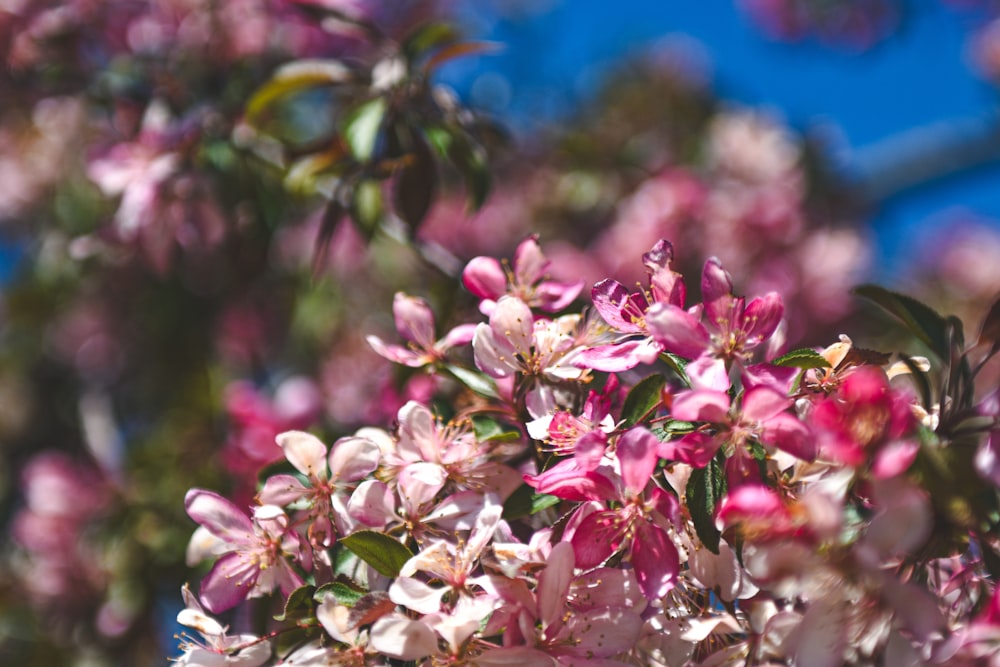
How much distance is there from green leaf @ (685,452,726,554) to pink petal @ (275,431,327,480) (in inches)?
13.7

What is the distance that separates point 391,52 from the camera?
1382 mm

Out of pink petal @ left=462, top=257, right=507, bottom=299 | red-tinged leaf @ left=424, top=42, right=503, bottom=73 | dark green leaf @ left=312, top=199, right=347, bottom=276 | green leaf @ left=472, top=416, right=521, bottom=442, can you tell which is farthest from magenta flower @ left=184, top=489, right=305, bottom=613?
red-tinged leaf @ left=424, top=42, right=503, bottom=73

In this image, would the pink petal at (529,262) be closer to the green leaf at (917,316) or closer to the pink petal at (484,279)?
the pink petal at (484,279)

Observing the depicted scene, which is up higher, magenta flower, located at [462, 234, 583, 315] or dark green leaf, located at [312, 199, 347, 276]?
magenta flower, located at [462, 234, 583, 315]

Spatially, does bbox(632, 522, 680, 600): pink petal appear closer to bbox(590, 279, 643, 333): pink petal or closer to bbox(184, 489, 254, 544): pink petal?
bbox(590, 279, 643, 333): pink petal

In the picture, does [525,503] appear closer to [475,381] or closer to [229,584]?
[475,381]

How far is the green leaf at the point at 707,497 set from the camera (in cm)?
69

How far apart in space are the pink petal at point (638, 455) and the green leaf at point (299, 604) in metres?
0.31

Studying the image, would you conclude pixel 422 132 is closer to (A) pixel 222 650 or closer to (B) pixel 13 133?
(A) pixel 222 650

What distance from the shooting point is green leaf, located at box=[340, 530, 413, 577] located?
0.73 m

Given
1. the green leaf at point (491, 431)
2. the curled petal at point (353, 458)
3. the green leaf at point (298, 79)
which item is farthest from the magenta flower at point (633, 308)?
the green leaf at point (298, 79)

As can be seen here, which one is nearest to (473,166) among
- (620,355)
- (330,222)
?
(330,222)

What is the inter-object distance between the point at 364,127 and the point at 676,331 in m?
0.69

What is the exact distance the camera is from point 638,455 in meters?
0.67
